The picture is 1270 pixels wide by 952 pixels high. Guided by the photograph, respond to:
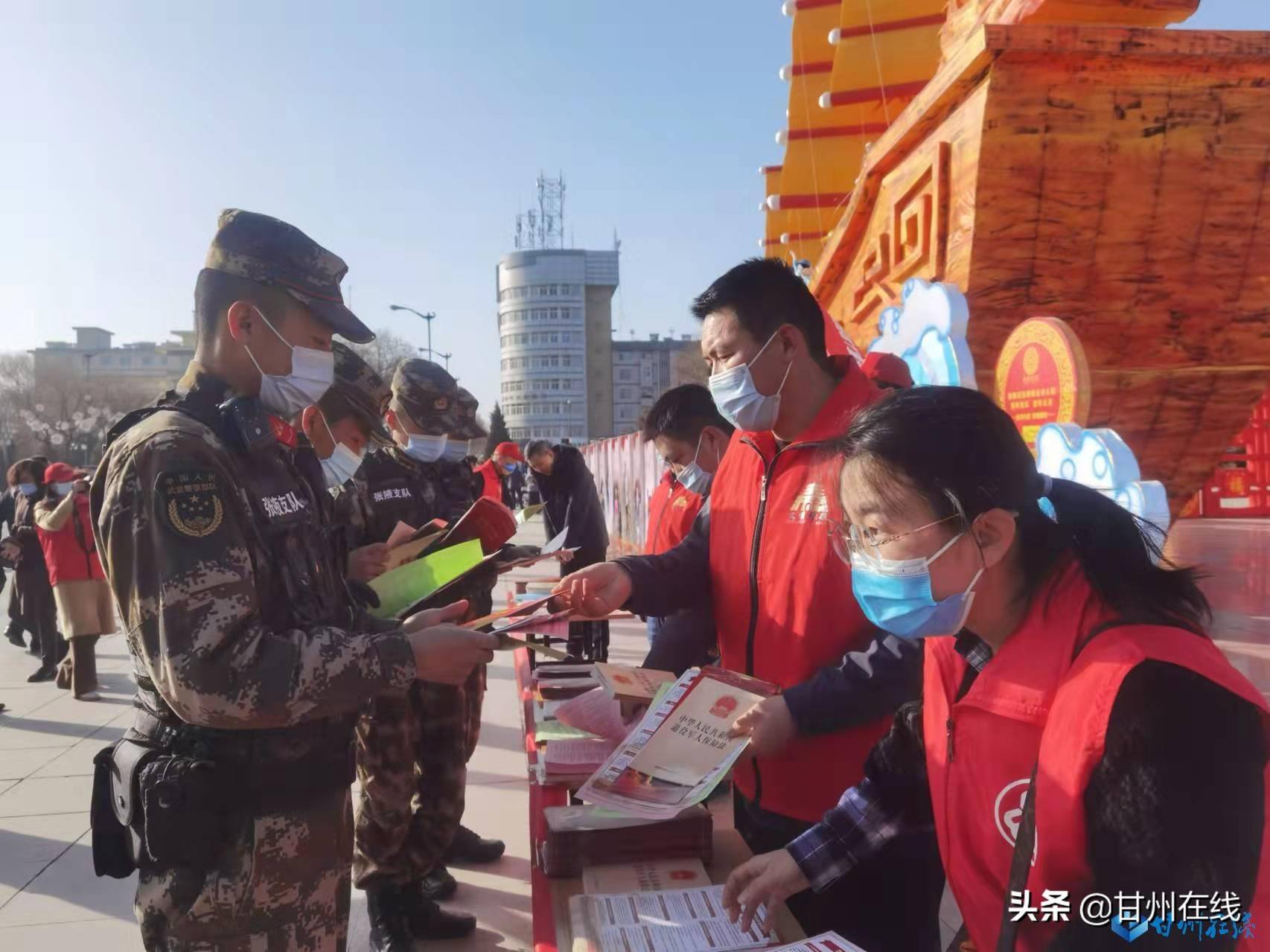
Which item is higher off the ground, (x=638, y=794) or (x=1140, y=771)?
(x=1140, y=771)

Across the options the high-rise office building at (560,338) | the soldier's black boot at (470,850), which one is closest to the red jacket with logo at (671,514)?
the soldier's black boot at (470,850)

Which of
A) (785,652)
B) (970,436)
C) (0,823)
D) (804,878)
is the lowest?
(0,823)

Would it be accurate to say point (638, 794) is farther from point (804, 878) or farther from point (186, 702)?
point (186, 702)

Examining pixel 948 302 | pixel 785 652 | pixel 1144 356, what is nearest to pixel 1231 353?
pixel 1144 356

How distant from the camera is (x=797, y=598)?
6.08ft

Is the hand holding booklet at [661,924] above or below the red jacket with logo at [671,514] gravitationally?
below

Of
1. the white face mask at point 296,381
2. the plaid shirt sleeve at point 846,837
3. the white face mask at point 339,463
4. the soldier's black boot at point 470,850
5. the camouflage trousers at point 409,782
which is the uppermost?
the white face mask at point 296,381

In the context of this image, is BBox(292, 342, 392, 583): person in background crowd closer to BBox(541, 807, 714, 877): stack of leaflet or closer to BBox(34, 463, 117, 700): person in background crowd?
BBox(541, 807, 714, 877): stack of leaflet

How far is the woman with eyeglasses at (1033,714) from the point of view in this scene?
90cm

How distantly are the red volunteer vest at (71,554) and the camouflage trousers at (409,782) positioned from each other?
4288mm

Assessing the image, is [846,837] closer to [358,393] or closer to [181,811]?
[181,811]

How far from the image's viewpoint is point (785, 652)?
188cm

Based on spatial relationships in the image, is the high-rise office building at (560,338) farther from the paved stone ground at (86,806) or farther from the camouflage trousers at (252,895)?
the camouflage trousers at (252,895)

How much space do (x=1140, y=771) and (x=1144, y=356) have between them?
5.08 metres
